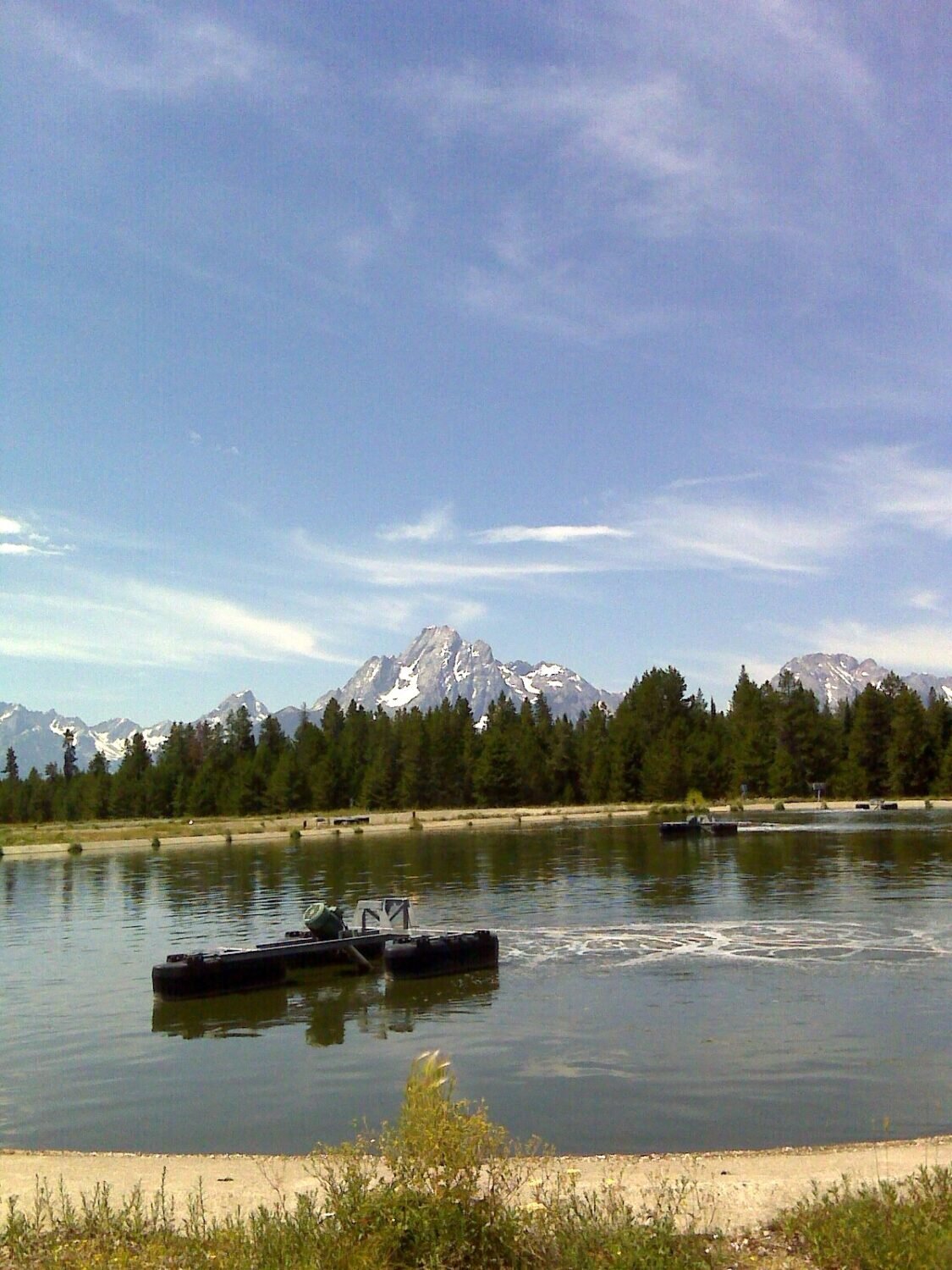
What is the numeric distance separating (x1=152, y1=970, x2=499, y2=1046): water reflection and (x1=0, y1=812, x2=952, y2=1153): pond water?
0.14 metres

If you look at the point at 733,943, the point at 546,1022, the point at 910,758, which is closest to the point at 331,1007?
the point at 546,1022

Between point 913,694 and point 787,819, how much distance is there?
2744 inches

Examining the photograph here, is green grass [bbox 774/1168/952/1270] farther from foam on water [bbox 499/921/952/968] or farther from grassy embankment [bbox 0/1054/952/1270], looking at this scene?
foam on water [bbox 499/921/952/968]

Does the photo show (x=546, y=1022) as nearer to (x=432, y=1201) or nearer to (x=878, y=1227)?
(x=878, y=1227)

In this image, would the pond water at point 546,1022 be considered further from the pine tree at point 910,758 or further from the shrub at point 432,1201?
the pine tree at point 910,758

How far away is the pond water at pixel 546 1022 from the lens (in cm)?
2350

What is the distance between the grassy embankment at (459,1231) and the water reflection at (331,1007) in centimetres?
1865

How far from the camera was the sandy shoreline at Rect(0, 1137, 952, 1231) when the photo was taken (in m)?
15.6

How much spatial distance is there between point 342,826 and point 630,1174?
144 metres

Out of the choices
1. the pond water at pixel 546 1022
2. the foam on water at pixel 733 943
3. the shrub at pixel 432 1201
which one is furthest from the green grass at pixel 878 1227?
the foam on water at pixel 733 943

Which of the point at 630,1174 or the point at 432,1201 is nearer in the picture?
the point at 432,1201

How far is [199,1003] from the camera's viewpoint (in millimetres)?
38312

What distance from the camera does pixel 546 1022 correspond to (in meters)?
32.6

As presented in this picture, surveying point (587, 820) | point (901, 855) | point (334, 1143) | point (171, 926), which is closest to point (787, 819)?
point (587, 820)
